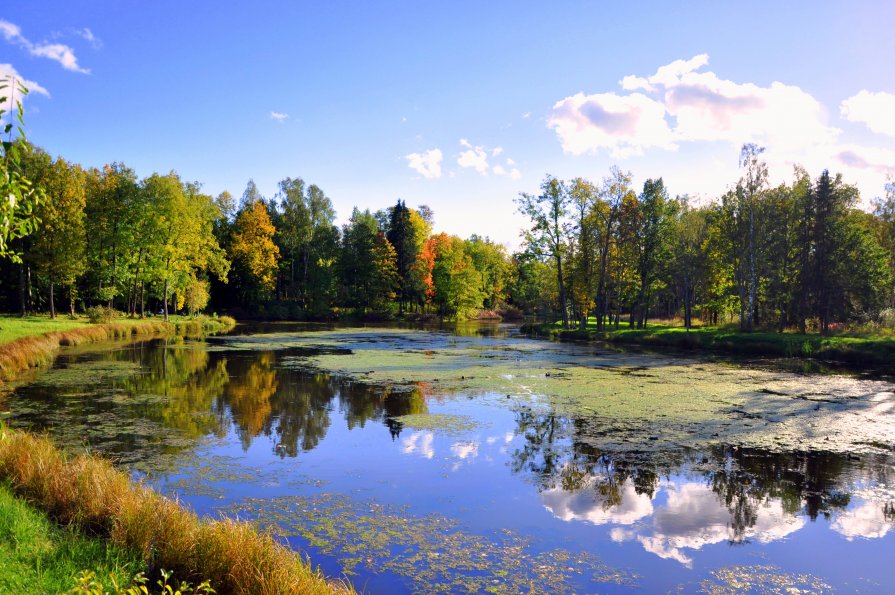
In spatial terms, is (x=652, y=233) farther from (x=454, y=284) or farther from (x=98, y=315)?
(x=98, y=315)

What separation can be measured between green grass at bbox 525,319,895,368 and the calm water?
24.9ft

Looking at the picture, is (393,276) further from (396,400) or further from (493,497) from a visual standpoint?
(493,497)

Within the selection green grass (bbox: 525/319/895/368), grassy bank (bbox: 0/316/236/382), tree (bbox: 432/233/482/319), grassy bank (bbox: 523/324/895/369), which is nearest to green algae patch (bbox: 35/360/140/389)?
grassy bank (bbox: 0/316/236/382)

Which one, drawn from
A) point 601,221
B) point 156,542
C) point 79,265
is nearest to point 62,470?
point 156,542

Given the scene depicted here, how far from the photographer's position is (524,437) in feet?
42.0

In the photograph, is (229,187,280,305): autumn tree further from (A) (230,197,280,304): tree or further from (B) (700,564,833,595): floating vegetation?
(B) (700,564,833,595): floating vegetation

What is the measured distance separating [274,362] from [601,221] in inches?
1169

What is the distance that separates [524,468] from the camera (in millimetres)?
10523

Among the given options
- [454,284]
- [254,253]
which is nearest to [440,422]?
[254,253]

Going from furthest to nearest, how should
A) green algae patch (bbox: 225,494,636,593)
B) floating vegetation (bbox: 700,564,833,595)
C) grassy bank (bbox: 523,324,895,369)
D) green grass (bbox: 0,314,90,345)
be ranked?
grassy bank (bbox: 523,324,895,369) < green grass (bbox: 0,314,90,345) < green algae patch (bbox: 225,494,636,593) < floating vegetation (bbox: 700,564,833,595)

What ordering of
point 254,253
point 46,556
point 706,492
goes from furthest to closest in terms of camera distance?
1. point 254,253
2. point 706,492
3. point 46,556

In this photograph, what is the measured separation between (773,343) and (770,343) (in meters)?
0.15

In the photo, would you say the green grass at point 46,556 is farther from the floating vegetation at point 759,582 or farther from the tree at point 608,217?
the tree at point 608,217

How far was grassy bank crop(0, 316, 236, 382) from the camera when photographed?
68.1ft
